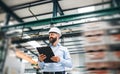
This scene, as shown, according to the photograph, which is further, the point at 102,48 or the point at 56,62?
the point at 56,62

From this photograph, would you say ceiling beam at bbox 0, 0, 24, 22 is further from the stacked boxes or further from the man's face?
the stacked boxes

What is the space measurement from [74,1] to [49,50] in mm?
5018

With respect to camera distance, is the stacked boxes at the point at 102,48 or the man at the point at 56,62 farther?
the man at the point at 56,62

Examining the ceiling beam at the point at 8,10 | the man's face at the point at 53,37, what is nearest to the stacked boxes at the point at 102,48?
the man's face at the point at 53,37

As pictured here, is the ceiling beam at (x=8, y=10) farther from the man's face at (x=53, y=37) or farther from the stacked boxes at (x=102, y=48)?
the stacked boxes at (x=102, y=48)

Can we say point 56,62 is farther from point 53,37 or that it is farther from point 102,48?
point 102,48

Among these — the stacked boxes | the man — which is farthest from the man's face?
the stacked boxes

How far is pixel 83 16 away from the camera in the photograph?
3307mm

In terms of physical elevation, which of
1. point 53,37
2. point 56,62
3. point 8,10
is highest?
point 8,10

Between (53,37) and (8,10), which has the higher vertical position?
(8,10)

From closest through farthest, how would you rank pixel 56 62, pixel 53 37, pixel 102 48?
pixel 102 48
pixel 56 62
pixel 53 37

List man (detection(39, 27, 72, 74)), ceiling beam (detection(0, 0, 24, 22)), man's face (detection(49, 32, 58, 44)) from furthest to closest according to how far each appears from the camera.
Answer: ceiling beam (detection(0, 0, 24, 22)) → man's face (detection(49, 32, 58, 44)) → man (detection(39, 27, 72, 74))

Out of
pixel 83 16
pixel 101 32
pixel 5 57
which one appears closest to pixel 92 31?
pixel 101 32

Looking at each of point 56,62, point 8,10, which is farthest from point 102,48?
point 8,10
